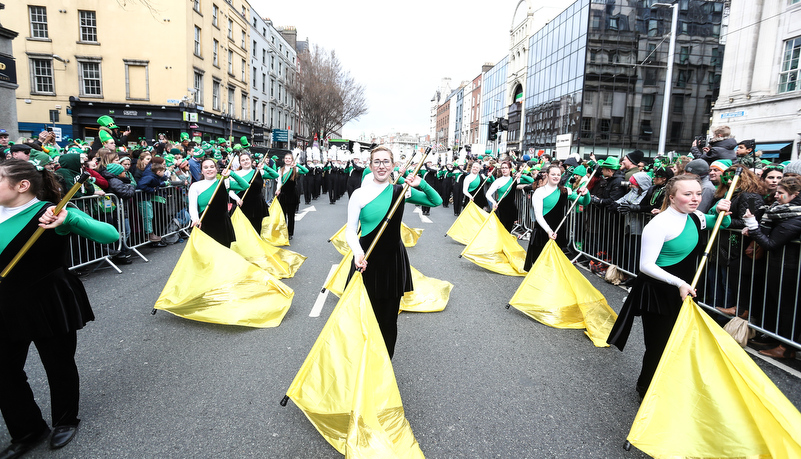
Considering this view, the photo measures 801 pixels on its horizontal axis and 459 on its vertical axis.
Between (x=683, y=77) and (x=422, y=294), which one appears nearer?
(x=422, y=294)

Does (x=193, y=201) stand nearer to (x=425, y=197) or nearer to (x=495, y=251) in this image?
(x=425, y=197)

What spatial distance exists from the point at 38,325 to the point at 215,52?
112 ft

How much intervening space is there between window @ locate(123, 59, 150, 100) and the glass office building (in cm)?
3069

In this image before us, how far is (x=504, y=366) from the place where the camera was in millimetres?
4074

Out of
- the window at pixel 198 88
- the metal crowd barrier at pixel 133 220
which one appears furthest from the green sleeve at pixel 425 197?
the window at pixel 198 88

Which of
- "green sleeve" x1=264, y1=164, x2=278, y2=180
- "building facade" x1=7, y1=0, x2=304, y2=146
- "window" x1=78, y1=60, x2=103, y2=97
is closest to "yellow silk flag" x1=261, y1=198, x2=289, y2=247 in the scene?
"green sleeve" x1=264, y1=164, x2=278, y2=180

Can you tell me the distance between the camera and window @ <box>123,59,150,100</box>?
90.0 feet

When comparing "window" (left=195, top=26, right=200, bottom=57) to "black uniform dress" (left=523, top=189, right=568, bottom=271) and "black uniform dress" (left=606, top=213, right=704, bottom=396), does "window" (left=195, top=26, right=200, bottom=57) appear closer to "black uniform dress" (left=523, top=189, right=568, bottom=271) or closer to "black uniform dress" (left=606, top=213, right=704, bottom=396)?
"black uniform dress" (left=523, top=189, right=568, bottom=271)

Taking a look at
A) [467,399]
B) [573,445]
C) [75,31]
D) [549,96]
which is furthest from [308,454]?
[549,96]

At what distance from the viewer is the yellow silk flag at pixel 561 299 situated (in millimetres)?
5062

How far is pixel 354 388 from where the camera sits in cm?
281

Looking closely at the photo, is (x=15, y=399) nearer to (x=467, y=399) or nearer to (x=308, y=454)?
(x=308, y=454)

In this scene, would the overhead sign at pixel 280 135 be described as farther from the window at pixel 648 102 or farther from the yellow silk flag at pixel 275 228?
the yellow silk flag at pixel 275 228

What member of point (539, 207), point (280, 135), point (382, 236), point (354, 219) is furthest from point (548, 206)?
point (280, 135)
